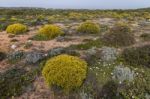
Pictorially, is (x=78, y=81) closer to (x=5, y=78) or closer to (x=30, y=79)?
(x=30, y=79)

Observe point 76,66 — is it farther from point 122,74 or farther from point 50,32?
point 50,32

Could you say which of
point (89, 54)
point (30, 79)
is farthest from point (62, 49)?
point (30, 79)

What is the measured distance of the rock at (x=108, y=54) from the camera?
643 inches

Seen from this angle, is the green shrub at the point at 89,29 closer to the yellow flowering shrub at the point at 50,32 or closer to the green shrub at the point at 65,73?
the yellow flowering shrub at the point at 50,32

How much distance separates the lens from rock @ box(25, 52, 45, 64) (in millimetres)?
17236

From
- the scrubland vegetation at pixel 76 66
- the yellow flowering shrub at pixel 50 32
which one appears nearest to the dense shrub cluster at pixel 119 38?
the scrubland vegetation at pixel 76 66

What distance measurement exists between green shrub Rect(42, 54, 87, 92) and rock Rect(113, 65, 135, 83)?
1.50 meters

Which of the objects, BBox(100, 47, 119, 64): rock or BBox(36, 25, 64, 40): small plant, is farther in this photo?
BBox(36, 25, 64, 40): small plant

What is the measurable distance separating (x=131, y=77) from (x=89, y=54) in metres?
3.17

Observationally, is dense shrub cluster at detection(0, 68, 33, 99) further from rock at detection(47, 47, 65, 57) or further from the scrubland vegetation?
rock at detection(47, 47, 65, 57)

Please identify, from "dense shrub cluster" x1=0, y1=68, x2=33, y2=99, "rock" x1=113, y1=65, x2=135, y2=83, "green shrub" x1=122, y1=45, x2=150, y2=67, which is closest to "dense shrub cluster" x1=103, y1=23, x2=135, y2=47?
"green shrub" x1=122, y1=45, x2=150, y2=67

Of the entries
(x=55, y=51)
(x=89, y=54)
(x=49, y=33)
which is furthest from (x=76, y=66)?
(x=49, y=33)

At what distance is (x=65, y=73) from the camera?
45.4 ft

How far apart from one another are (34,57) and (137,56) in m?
5.57
